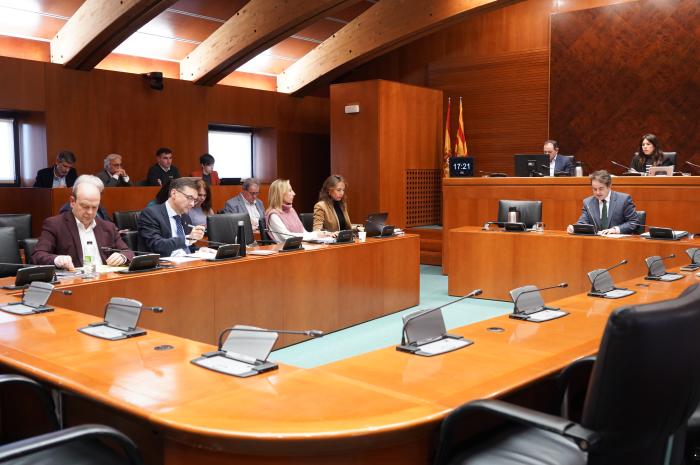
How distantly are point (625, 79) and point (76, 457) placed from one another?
8.83 metres

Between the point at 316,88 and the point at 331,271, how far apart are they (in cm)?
709

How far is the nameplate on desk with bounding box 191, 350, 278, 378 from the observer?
1.94 metres

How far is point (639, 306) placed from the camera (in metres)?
1.42

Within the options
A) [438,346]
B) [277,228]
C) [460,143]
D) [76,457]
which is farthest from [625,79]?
[76,457]

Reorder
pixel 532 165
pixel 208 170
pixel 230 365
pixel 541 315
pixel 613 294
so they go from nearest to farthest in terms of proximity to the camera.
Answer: pixel 230 365
pixel 541 315
pixel 613 294
pixel 532 165
pixel 208 170

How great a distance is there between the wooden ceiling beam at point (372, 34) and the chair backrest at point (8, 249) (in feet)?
21.1

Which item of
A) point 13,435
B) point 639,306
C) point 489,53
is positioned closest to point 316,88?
point 489,53

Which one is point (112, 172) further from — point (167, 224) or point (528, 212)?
point (528, 212)

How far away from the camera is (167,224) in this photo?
457 cm

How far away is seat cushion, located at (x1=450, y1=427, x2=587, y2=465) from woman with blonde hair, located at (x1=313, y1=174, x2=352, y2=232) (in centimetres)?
435

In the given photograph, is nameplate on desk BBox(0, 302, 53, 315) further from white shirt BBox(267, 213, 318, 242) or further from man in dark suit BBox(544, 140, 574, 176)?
man in dark suit BBox(544, 140, 574, 176)

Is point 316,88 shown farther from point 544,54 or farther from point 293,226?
point 293,226

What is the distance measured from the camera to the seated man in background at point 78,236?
12.5 feet

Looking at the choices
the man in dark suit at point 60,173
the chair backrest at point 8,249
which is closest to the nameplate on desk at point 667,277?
the chair backrest at point 8,249
